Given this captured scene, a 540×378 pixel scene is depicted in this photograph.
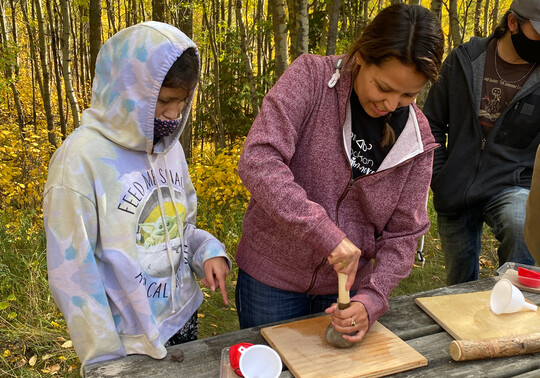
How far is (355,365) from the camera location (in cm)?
139

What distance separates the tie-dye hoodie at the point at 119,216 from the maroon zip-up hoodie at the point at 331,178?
12.8 inches

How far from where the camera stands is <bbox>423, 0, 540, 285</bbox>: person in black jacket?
2342 millimetres

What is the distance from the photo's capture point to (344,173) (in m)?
1.64

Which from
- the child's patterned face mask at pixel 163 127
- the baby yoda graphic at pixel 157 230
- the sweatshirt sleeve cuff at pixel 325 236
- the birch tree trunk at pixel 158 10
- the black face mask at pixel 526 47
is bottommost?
the baby yoda graphic at pixel 157 230

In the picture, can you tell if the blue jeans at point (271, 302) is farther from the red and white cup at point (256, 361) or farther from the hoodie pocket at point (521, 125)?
the hoodie pocket at point (521, 125)

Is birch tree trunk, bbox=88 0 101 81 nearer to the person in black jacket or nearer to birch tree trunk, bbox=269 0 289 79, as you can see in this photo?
birch tree trunk, bbox=269 0 289 79

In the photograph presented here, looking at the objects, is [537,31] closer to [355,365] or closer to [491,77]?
[491,77]

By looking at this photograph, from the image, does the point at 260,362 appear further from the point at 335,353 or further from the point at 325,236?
the point at 325,236

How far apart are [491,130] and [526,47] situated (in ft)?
1.43

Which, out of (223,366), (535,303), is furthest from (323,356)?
(535,303)

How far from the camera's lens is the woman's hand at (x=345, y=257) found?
1381 mm

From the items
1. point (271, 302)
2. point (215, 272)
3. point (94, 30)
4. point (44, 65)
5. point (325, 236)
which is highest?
point (94, 30)

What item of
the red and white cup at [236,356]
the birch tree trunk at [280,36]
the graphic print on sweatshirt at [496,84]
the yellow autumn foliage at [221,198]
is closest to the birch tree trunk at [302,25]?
the birch tree trunk at [280,36]

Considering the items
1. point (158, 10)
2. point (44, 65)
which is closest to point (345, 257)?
point (158, 10)
